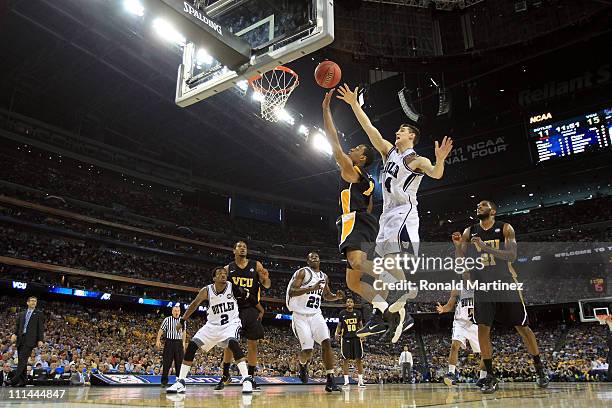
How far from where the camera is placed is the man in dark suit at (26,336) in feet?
29.9

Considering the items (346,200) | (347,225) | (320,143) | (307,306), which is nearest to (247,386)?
(307,306)

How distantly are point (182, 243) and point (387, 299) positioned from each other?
27.5 meters

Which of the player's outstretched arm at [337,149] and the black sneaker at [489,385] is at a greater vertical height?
→ the player's outstretched arm at [337,149]

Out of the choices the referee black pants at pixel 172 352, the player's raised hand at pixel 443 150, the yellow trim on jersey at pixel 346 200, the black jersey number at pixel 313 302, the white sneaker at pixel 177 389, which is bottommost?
the white sneaker at pixel 177 389

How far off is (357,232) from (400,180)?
657 mm

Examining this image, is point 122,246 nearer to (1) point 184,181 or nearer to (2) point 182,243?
(2) point 182,243

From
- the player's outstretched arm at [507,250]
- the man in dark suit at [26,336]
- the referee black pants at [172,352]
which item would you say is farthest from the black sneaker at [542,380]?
the man in dark suit at [26,336]

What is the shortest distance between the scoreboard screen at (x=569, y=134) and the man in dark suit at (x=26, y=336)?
993 inches

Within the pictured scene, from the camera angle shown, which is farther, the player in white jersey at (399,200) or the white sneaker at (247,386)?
the white sneaker at (247,386)

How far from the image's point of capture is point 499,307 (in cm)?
592

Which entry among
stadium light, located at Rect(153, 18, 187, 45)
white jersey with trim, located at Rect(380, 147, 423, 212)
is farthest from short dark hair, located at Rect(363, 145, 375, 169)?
stadium light, located at Rect(153, 18, 187, 45)

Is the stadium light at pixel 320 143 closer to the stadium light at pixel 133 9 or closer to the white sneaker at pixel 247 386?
the stadium light at pixel 133 9

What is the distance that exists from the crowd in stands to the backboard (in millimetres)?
10565

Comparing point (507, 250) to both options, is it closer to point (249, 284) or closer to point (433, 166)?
point (433, 166)
